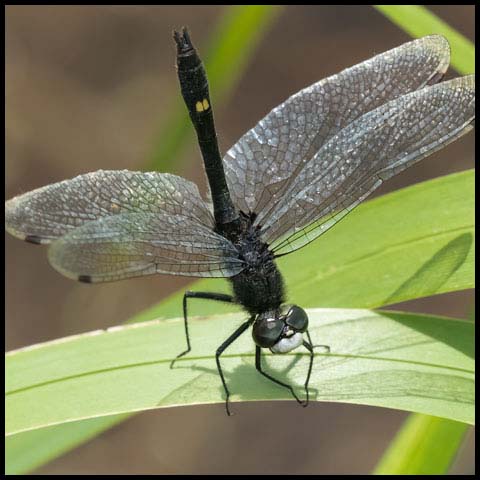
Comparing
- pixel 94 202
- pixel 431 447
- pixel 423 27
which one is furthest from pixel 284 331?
pixel 423 27

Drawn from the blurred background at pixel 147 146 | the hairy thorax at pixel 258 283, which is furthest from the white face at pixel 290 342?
the blurred background at pixel 147 146

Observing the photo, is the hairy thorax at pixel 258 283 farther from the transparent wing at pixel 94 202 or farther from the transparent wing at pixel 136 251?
the transparent wing at pixel 94 202

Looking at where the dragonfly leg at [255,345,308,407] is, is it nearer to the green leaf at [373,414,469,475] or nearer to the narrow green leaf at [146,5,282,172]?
the green leaf at [373,414,469,475]

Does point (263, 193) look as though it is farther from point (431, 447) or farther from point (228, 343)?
point (431, 447)

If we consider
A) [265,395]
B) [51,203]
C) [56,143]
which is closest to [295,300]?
[265,395]

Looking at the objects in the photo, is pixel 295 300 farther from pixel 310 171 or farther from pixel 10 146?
pixel 10 146

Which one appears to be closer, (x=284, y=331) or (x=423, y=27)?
(x=284, y=331)
